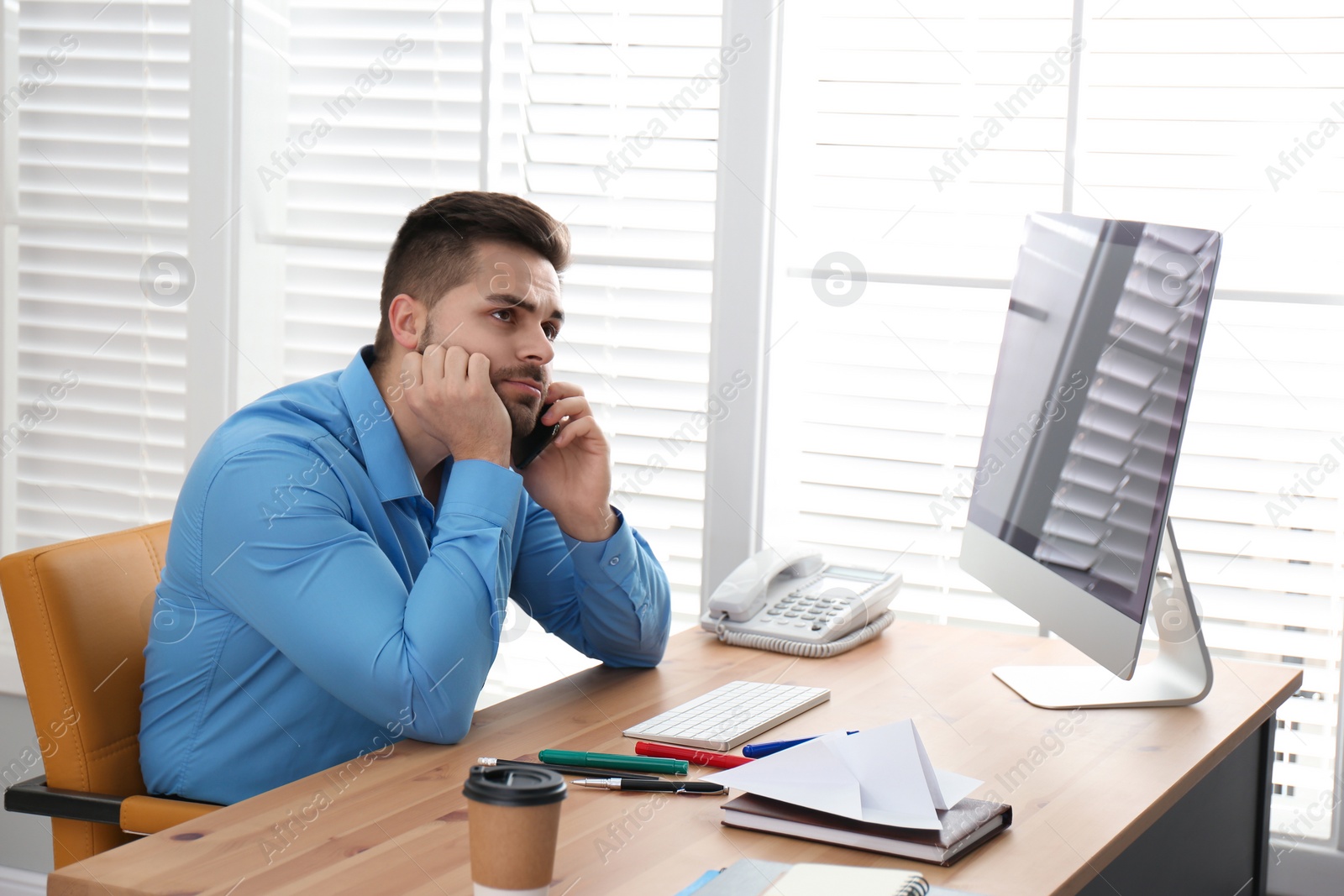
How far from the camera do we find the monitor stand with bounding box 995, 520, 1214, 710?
1470 mm

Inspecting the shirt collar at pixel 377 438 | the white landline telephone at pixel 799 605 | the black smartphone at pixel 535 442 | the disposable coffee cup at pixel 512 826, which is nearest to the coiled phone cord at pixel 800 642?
the white landline telephone at pixel 799 605

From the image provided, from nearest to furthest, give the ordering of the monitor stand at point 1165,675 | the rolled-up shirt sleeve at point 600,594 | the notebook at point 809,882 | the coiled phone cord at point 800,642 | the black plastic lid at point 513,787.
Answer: the black plastic lid at point 513,787 → the notebook at point 809,882 → the monitor stand at point 1165,675 → the rolled-up shirt sleeve at point 600,594 → the coiled phone cord at point 800,642

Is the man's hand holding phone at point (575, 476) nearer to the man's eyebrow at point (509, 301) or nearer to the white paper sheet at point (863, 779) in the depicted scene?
the man's eyebrow at point (509, 301)

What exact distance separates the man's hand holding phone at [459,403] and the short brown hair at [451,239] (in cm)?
10

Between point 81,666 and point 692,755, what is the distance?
0.75m

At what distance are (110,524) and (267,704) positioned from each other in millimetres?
1604

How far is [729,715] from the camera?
136 cm

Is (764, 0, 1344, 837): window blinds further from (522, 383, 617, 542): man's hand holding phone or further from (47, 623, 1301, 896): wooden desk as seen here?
(522, 383, 617, 542): man's hand holding phone

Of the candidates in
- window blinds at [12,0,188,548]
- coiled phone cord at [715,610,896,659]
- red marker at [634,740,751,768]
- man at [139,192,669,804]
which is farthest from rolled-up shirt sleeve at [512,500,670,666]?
window blinds at [12,0,188,548]

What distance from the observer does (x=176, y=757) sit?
55.3 inches

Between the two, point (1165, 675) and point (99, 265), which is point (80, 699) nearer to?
point (1165, 675)

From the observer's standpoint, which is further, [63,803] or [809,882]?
[63,803]

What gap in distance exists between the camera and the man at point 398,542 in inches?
50.2

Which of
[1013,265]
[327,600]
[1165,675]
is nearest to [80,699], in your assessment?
[327,600]
